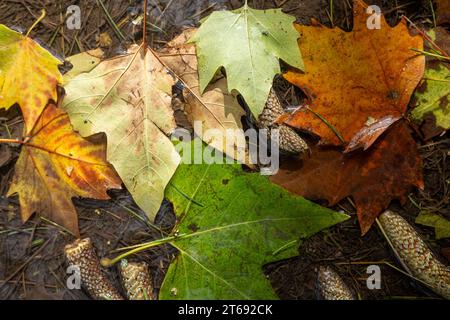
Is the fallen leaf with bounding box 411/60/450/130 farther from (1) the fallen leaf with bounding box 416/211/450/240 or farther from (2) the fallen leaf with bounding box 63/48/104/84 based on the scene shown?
(2) the fallen leaf with bounding box 63/48/104/84

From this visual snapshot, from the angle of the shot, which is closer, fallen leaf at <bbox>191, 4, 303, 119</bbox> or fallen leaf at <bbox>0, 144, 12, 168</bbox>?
fallen leaf at <bbox>191, 4, 303, 119</bbox>

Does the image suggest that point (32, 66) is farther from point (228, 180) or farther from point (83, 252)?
point (228, 180)

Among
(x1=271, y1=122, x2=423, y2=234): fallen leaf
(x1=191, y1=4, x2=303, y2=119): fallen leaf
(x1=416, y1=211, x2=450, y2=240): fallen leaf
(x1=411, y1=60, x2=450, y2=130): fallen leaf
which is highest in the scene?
(x1=191, y1=4, x2=303, y2=119): fallen leaf

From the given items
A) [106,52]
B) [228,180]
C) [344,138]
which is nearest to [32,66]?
[106,52]

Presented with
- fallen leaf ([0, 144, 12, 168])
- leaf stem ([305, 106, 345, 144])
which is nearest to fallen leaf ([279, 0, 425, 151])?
leaf stem ([305, 106, 345, 144])

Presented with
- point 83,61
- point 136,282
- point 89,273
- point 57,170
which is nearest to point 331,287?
point 136,282
